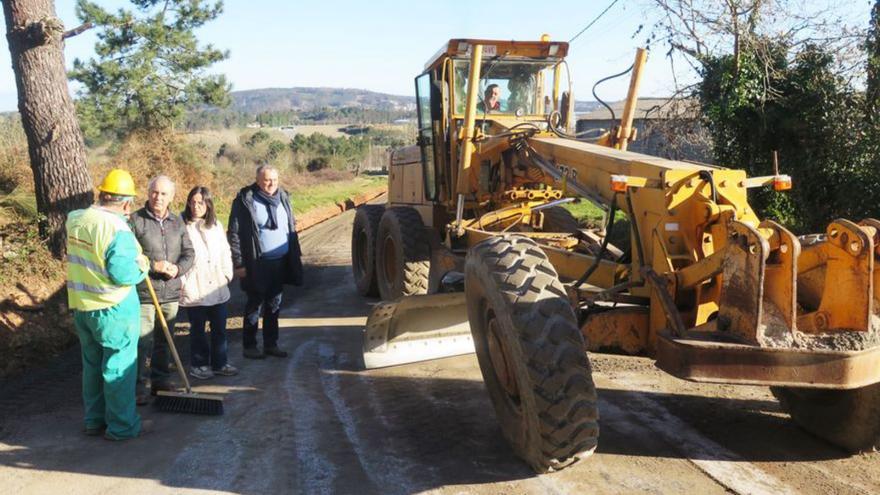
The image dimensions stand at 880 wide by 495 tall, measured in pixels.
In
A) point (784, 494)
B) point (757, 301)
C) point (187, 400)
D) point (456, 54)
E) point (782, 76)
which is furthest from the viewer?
point (782, 76)

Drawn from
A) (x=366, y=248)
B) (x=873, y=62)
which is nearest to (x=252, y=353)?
(x=366, y=248)

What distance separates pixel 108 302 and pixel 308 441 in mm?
1543

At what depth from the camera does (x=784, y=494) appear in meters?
3.86

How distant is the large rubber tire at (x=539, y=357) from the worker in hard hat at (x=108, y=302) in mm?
2282

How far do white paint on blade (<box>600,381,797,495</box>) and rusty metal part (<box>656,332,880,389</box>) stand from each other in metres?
0.79

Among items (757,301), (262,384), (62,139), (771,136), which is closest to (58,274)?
(62,139)

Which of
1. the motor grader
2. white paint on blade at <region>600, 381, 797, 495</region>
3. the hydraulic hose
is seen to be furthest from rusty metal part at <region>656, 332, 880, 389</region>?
the hydraulic hose

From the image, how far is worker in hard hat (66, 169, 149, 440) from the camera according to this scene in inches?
181

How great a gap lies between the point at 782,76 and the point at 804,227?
8.31 feet

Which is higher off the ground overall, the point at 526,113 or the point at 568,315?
the point at 526,113

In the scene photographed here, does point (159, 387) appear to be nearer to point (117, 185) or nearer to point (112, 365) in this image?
point (112, 365)

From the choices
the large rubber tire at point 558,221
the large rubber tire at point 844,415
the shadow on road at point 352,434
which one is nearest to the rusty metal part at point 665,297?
the shadow on road at point 352,434

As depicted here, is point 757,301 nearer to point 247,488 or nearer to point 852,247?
point 852,247

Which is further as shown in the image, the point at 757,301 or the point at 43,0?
the point at 43,0
